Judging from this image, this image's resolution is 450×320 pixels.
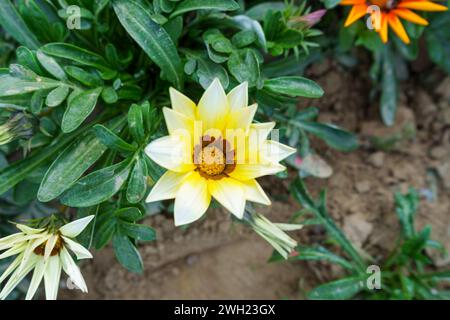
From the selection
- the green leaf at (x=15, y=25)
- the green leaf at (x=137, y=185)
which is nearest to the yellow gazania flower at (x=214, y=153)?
the green leaf at (x=137, y=185)

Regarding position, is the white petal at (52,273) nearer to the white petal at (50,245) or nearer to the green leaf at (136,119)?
the white petal at (50,245)

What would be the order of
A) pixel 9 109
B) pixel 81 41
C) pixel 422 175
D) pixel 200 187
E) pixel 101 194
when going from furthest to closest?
pixel 422 175 < pixel 81 41 < pixel 9 109 < pixel 101 194 < pixel 200 187

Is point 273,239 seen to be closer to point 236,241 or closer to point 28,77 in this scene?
point 236,241

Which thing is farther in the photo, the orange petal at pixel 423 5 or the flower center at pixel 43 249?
the orange petal at pixel 423 5

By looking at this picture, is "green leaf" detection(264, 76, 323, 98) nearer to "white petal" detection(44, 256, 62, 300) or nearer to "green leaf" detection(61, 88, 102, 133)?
"green leaf" detection(61, 88, 102, 133)

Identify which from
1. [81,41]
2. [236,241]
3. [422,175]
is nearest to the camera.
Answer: [81,41]

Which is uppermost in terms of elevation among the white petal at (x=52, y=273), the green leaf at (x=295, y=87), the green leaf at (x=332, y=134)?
the green leaf at (x=295, y=87)

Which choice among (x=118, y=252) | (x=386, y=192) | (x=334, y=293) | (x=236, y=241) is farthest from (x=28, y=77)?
(x=386, y=192)

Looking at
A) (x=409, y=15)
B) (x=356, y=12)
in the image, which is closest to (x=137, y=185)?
(x=356, y=12)

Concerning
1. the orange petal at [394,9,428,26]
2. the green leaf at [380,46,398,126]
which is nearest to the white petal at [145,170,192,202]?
the orange petal at [394,9,428,26]
